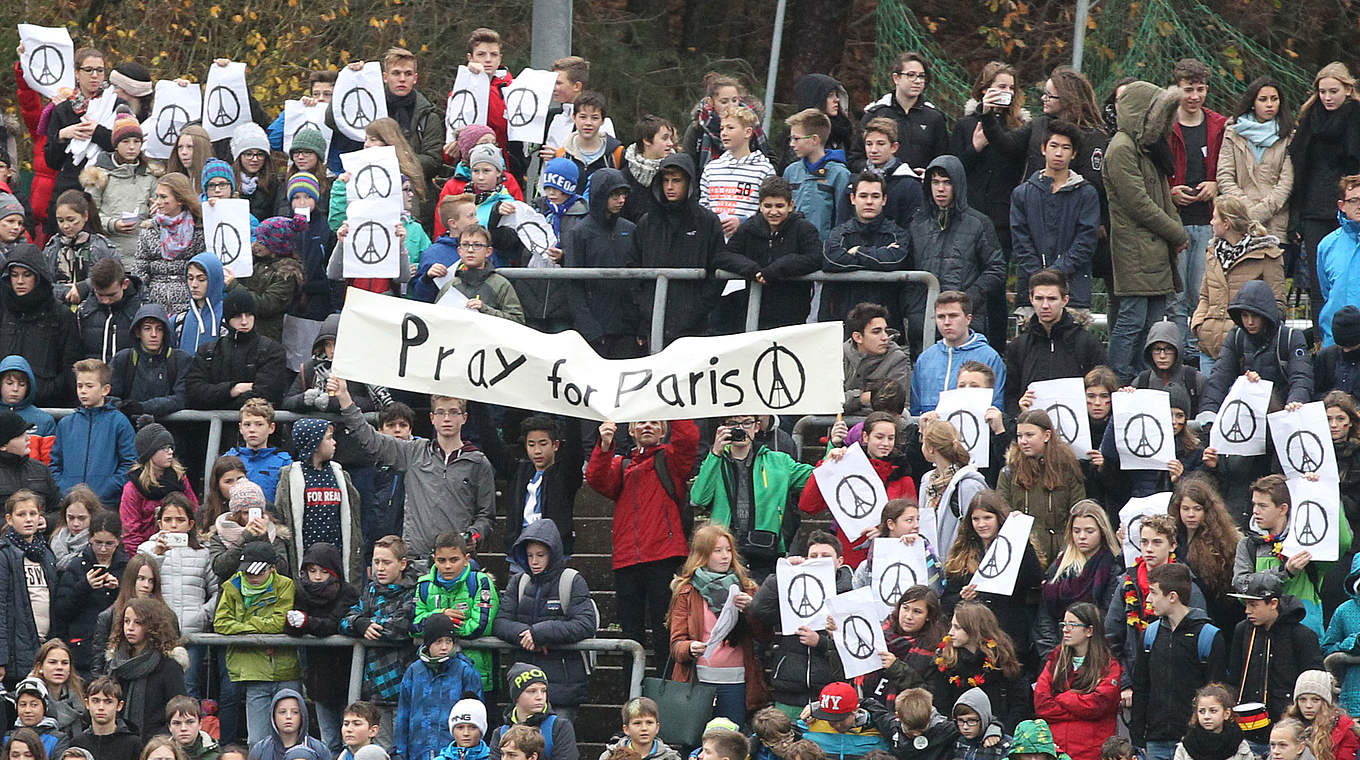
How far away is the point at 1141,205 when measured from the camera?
1688 cm

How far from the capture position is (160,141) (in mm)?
19000

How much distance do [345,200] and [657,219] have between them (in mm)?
2138

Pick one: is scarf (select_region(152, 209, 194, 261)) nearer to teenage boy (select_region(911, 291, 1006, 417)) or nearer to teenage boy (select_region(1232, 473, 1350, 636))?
teenage boy (select_region(911, 291, 1006, 417))

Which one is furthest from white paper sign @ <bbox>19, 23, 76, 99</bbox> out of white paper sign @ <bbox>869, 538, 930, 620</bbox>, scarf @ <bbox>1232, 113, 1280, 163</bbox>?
scarf @ <bbox>1232, 113, 1280, 163</bbox>

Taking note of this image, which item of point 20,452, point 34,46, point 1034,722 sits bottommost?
point 1034,722

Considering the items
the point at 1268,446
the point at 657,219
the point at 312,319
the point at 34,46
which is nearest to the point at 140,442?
the point at 312,319

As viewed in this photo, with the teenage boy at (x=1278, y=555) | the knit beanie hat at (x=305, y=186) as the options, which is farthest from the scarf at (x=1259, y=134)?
the knit beanie hat at (x=305, y=186)

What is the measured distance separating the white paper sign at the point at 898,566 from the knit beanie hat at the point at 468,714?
6.99ft

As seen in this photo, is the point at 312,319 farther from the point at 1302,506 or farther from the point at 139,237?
the point at 1302,506

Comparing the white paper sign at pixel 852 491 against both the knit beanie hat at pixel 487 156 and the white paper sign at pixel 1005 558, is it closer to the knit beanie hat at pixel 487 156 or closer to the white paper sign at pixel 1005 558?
the white paper sign at pixel 1005 558

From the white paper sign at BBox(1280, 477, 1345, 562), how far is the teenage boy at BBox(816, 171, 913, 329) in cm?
331

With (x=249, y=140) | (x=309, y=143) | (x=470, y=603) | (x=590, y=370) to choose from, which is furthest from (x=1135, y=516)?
(x=249, y=140)

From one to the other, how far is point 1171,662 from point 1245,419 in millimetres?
2079

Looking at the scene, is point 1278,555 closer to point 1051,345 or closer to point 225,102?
point 1051,345
